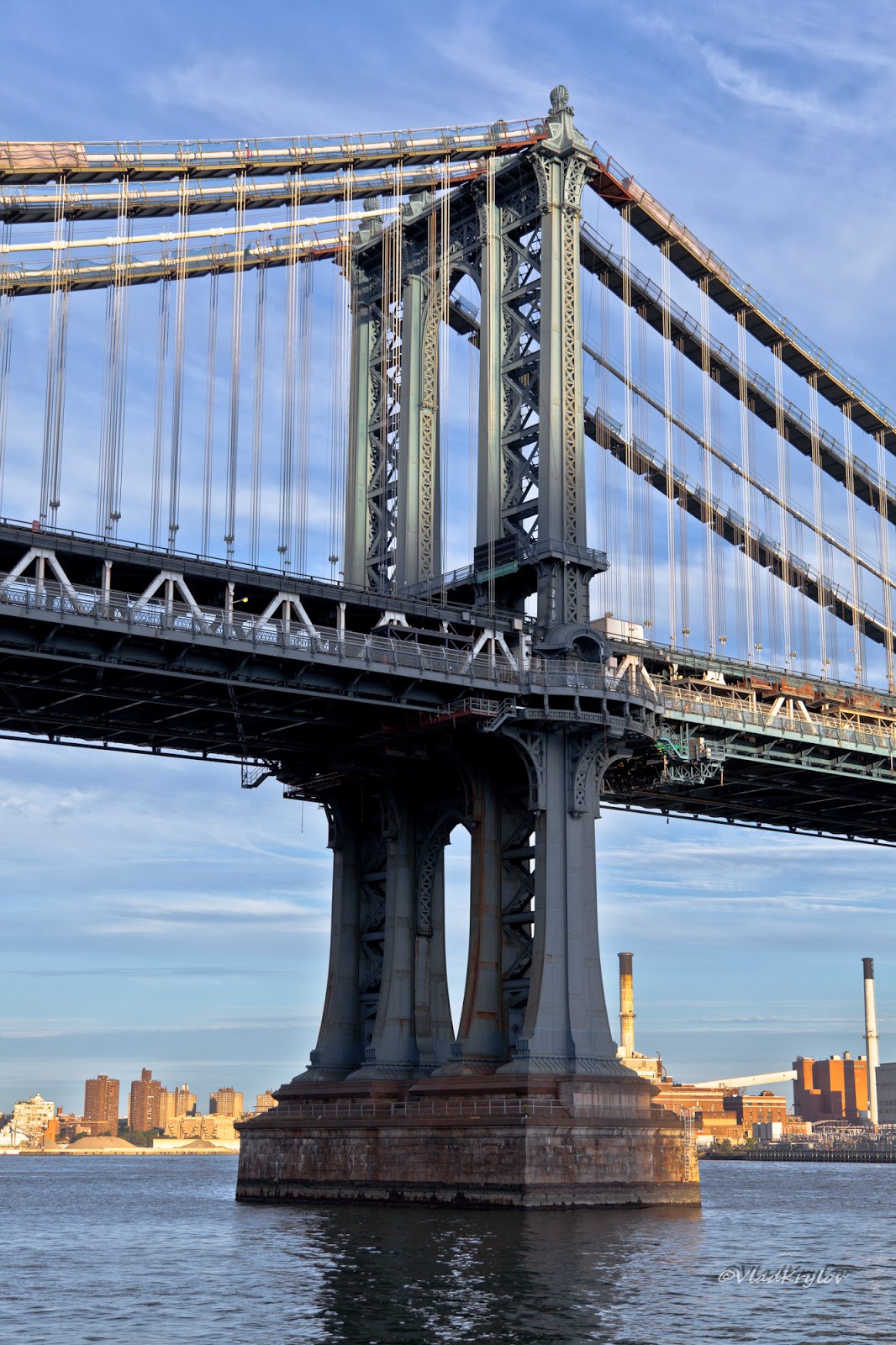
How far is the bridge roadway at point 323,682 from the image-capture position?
187 ft

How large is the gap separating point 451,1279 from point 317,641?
81.3 ft

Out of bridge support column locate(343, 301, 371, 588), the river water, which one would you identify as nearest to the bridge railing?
bridge support column locate(343, 301, 371, 588)

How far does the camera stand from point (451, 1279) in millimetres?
40594

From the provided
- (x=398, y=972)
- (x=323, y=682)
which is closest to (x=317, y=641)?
(x=323, y=682)

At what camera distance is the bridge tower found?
60.9 meters

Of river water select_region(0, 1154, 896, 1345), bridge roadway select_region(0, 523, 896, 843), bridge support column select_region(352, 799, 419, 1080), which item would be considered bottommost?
river water select_region(0, 1154, 896, 1345)

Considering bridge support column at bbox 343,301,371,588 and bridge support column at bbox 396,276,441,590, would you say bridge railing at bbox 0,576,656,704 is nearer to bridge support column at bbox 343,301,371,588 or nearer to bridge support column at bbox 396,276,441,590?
bridge support column at bbox 396,276,441,590

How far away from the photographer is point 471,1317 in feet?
115

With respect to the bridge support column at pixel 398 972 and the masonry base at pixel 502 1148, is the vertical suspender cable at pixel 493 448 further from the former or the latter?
the masonry base at pixel 502 1148

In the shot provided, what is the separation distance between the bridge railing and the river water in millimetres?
18499

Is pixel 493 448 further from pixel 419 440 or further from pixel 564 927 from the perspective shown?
pixel 564 927

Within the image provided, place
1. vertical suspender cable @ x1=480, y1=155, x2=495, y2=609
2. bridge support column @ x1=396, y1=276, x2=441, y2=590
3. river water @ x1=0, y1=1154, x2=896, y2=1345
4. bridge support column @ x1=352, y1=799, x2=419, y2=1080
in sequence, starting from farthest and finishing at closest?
1. bridge support column @ x1=396, y1=276, x2=441, y2=590
2. vertical suspender cable @ x1=480, y1=155, x2=495, y2=609
3. bridge support column @ x1=352, y1=799, x2=419, y2=1080
4. river water @ x1=0, y1=1154, x2=896, y2=1345

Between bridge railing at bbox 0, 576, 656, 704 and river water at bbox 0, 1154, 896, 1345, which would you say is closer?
river water at bbox 0, 1154, 896, 1345

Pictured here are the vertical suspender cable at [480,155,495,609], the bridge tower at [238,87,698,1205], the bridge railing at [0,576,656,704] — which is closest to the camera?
the bridge railing at [0,576,656,704]
